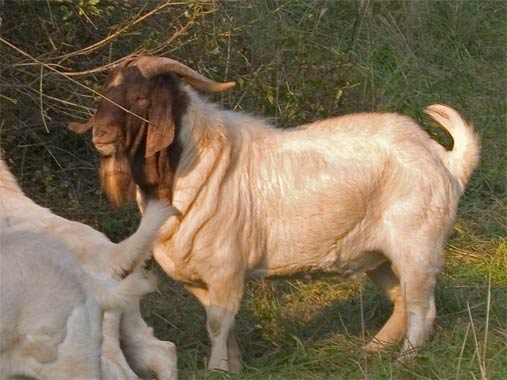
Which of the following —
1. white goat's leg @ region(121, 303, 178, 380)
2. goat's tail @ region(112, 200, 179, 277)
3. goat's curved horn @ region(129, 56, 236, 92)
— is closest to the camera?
goat's tail @ region(112, 200, 179, 277)

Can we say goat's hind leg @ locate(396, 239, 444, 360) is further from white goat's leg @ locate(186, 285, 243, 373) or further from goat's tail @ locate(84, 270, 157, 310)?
goat's tail @ locate(84, 270, 157, 310)

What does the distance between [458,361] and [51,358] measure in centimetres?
230

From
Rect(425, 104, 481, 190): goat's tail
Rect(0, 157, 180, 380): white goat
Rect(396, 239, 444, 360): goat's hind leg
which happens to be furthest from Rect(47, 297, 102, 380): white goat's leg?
Rect(425, 104, 481, 190): goat's tail

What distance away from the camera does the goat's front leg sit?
6.58m

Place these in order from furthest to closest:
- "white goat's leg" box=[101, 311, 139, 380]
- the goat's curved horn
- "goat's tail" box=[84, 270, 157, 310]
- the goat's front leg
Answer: the goat's curved horn
the goat's front leg
"white goat's leg" box=[101, 311, 139, 380]
"goat's tail" box=[84, 270, 157, 310]

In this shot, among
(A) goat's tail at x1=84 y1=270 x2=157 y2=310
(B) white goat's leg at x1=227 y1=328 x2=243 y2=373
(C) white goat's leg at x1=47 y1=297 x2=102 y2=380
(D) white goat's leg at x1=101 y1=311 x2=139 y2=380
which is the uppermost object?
(A) goat's tail at x1=84 y1=270 x2=157 y2=310

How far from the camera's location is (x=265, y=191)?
684cm

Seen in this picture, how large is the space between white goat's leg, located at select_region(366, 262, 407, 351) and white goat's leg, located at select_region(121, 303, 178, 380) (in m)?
1.26

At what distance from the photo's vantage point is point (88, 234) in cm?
581

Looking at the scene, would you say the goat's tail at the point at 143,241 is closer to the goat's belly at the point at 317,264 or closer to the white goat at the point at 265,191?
the white goat at the point at 265,191

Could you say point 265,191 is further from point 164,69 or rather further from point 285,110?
point 285,110

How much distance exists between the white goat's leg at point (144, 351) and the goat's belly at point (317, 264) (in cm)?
102

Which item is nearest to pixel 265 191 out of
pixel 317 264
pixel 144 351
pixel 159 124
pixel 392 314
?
pixel 317 264

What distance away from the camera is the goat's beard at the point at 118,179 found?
22.0 feet
